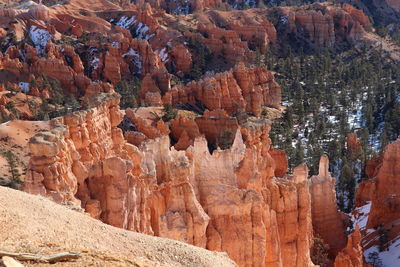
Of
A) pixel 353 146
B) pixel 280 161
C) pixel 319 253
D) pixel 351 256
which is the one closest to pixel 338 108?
pixel 353 146

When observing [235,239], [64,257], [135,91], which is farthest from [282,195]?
[135,91]

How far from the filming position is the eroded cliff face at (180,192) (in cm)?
1512

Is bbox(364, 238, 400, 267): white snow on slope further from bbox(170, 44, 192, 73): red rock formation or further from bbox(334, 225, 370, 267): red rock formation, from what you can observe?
bbox(170, 44, 192, 73): red rock formation

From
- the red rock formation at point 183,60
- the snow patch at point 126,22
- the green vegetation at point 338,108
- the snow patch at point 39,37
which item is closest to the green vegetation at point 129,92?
the red rock formation at point 183,60

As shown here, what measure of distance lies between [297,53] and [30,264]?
2940 inches

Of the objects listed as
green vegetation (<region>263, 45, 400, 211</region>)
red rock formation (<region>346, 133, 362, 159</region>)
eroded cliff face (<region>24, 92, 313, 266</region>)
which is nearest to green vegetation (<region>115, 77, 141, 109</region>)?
green vegetation (<region>263, 45, 400, 211</region>)

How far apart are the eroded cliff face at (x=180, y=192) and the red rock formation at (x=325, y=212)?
4.23 m

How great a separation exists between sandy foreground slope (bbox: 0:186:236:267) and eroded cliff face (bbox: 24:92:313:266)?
390cm

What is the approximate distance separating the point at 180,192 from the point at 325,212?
11544mm

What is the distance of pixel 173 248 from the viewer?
966cm

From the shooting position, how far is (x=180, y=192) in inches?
630

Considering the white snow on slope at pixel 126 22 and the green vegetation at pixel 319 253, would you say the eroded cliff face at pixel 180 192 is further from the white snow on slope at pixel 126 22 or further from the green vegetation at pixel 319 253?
the white snow on slope at pixel 126 22

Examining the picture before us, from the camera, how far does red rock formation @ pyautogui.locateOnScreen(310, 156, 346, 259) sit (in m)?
25.1

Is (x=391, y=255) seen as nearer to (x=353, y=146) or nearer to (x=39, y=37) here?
(x=353, y=146)
